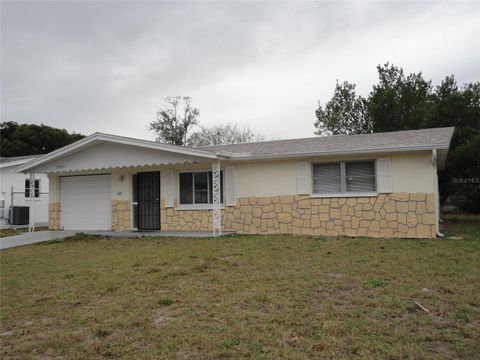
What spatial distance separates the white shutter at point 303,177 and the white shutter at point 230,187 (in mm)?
2148

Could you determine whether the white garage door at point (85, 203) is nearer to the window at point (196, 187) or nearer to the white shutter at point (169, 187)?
the white shutter at point (169, 187)

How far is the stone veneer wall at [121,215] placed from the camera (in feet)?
46.0

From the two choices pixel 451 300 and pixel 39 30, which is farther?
pixel 39 30

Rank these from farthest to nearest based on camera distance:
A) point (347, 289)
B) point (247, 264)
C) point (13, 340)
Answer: point (247, 264)
point (347, 289)
point (13, 340)

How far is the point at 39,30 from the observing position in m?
10.5

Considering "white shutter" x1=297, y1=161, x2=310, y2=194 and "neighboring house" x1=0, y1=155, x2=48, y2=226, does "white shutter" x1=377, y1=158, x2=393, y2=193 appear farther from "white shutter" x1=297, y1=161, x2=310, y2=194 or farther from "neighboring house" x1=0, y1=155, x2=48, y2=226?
"neighboring house" x1=0, y1=155, x2=48, y2=226

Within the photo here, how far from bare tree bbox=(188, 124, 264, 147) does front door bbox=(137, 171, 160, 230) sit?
74.5ft

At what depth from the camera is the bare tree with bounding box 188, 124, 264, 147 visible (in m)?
36.8

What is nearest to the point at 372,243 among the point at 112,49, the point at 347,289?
the point at 347,289

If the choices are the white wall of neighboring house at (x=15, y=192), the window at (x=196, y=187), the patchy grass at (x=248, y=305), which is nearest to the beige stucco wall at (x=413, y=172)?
the patchy grass at (x=248, y=305)

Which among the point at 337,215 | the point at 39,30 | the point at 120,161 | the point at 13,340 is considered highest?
the point at 39,30

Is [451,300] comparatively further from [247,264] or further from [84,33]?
[84,33]

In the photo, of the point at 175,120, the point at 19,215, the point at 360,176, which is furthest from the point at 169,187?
the point at 175,120

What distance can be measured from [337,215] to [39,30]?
9707 millimetres
